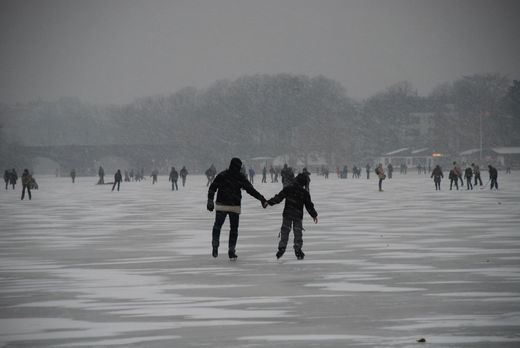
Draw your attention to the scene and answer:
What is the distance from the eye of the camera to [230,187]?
43.9 feet

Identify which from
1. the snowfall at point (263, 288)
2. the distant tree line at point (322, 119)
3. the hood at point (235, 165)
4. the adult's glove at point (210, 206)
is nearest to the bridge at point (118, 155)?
the distant tree line at point (322, 119)

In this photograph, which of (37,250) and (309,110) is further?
(309,110)

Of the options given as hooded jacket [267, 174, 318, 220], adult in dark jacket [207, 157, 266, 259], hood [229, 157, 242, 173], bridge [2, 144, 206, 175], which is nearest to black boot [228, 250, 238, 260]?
adult in dark jacket [207, 157, 266, 259]

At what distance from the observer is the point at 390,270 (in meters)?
11.7

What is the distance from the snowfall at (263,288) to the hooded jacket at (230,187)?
82cm

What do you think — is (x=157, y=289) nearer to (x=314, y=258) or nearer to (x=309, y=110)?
(x=314, y=258)

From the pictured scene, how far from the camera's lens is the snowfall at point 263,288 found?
7.14m

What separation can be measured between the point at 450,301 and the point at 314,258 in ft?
15.5

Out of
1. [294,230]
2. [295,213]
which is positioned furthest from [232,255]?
[295,213]

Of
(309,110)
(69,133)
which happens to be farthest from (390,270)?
(69,133)

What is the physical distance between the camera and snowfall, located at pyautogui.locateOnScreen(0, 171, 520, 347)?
281 inches

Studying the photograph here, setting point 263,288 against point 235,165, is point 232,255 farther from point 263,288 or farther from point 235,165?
point 263,288

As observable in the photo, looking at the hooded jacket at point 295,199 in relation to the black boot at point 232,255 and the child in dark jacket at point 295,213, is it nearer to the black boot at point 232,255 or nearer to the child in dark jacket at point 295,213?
the child in dark jacket at point 295,213

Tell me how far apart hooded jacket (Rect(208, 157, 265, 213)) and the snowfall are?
32.4 inches
